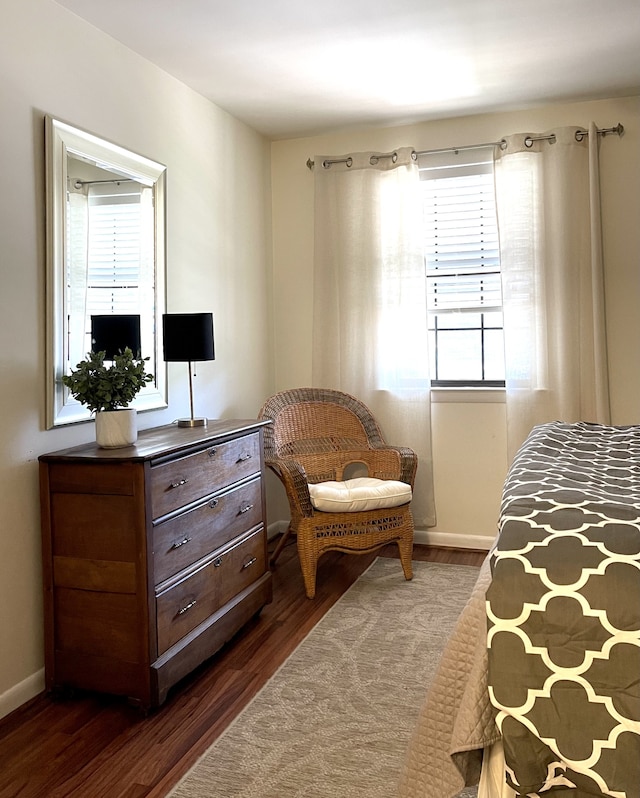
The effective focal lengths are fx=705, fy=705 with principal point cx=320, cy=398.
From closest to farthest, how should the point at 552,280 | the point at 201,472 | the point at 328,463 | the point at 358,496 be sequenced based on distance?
the point at 201,472 < the point at 358,496 < the point at 552,280 < the point at 328,463

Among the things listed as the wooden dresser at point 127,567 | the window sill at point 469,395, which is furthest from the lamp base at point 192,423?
the window sill at point 469,395

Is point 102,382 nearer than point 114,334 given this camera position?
Yes

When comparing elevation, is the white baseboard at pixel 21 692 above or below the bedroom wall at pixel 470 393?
below

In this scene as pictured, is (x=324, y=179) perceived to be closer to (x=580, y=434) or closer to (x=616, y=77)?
(x=616, y=77)

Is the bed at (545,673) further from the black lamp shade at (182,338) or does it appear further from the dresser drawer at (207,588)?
the black lamp shade at (182,338)

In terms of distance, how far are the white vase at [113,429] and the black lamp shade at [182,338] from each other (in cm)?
61

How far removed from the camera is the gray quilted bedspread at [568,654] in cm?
131

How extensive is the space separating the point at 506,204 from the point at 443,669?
3237 millimetres

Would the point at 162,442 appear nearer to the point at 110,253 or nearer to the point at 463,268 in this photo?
the point at 110,253

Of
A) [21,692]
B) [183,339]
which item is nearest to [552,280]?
[183,339]

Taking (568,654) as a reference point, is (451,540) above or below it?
below

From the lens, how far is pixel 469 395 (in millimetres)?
4309

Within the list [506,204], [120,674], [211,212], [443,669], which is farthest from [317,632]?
[506,204]

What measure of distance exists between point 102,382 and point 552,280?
262 centimetres
